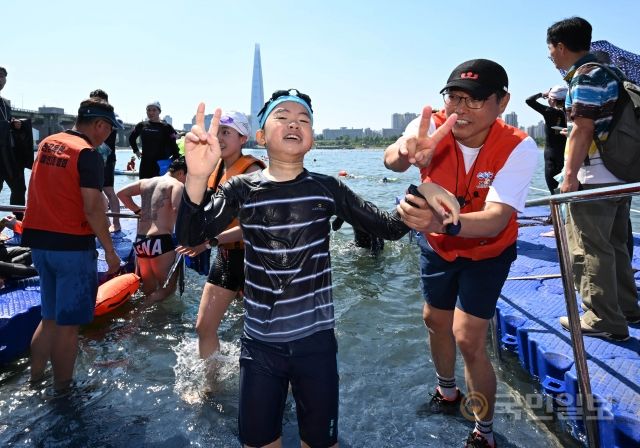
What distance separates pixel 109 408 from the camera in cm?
385

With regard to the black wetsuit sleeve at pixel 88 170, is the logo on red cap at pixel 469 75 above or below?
above

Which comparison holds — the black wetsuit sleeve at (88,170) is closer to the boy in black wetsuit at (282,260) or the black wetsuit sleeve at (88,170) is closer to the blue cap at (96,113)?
the blue cap at (96,113)

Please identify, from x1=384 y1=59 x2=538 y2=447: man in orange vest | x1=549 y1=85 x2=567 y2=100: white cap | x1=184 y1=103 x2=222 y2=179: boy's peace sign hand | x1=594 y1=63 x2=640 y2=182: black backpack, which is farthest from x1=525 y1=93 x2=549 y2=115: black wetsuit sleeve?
x1=184 y1=103 x2=222 y2=179: boy's peace sign hand

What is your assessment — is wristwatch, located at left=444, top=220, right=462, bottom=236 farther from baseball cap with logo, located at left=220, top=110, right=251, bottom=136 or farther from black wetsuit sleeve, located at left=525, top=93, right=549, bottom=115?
black wetsuit sleeve, located at left=525, top=93, right=549, bottom=115

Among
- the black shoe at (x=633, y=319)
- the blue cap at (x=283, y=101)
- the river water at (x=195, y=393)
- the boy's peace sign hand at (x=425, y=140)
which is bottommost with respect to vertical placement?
the river water at (x=195, y=393)

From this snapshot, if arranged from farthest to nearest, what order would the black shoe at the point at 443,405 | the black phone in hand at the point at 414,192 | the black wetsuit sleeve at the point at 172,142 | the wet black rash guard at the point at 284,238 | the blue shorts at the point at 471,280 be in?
1. the black wetsuit sleeve at the point at 172,142
2. the black shoe at the point at 443,405
3. the blue shorts at the point at 471,280
4. the wet black rash guard at the point at 284,238
5. the black phone in hand at the point at 414,192

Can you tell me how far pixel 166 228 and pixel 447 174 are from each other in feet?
14.1

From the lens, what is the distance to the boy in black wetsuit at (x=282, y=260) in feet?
7.47

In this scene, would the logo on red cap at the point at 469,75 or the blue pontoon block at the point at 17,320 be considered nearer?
the logo on red cap at the point at 469,75

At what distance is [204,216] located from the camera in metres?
2.30

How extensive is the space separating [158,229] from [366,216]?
439 centimetres

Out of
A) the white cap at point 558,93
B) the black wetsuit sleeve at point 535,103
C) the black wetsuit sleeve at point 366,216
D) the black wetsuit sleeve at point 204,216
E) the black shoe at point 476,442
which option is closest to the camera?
the black wetsuit sleeve at point 204,216

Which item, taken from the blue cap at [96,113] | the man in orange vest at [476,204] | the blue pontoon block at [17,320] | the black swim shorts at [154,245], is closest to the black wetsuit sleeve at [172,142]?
the black swim shorts at [154,245]

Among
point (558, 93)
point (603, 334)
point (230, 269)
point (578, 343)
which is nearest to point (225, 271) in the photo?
point (230, 269)
